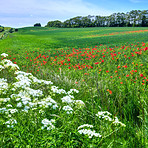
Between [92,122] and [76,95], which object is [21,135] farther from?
[76,95]

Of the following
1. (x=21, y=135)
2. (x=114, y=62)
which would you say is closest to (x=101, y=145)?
(x=21, y=135)

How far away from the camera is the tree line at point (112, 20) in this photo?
9025cm

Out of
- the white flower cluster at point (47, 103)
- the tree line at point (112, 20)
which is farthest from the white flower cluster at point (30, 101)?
the tree line at point (112, 20)

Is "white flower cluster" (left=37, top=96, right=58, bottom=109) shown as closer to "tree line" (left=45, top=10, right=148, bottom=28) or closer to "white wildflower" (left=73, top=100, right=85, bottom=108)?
"white wildflower" (left=73, top=100, right=85, bottom=108)

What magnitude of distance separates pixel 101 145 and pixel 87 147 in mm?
194

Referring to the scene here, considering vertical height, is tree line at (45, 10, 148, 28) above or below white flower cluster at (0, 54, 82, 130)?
above

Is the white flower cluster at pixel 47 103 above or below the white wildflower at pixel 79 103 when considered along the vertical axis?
above

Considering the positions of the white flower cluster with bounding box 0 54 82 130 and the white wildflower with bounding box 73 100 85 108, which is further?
the white wildflower with bounding box 73 100 85 108

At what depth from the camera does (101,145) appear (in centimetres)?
232

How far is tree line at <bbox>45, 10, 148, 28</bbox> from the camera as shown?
90.2m

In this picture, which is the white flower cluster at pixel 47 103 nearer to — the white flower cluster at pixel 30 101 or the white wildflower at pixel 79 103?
the white flower cluster at pixel 30 101

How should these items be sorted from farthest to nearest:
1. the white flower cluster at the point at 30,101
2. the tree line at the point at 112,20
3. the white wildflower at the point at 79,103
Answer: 1. the tree line at the point at 112,20
2. the white wildflower at the point at 79,103
3. the white flower cluster at the point at 30,101

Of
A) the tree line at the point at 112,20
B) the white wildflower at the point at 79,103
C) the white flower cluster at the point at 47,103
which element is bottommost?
the white wildflower at the point at 79,103

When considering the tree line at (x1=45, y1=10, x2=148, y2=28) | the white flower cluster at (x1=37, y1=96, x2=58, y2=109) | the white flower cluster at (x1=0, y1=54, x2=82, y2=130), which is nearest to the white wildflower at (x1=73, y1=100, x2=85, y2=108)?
the white flower cluster at (x1=0, y1=54, x2=82, y2=130)
